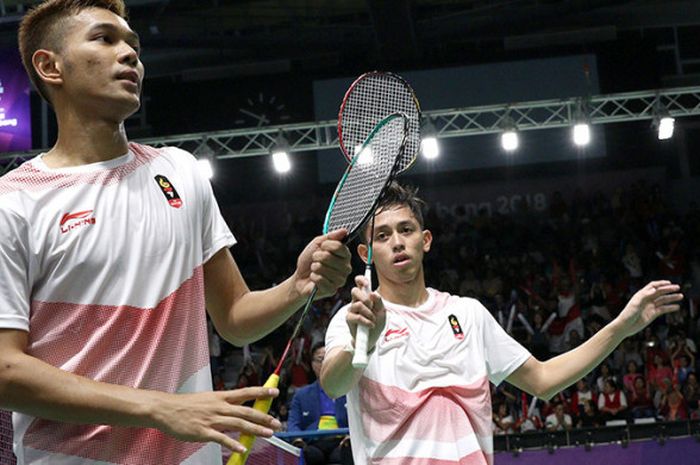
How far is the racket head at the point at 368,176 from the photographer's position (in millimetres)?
3051

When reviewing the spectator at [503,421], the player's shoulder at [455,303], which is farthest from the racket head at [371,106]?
the spectator at [503,421]

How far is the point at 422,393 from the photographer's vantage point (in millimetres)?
3873

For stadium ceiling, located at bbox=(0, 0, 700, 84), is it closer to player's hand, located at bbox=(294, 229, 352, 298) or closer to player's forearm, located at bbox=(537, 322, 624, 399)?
player's forearm, located at bbox=(537, 322, 624, 399)

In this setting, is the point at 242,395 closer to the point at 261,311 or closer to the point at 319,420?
the point at 261,311

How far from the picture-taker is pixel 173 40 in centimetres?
1642

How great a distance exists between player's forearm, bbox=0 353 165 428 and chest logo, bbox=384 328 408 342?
1786 millimetres

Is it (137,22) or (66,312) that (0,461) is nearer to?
(66,312)

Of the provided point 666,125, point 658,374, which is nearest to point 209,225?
point 658,374

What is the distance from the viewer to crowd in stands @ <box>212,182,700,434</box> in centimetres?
1339

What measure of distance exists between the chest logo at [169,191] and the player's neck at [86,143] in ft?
0.46

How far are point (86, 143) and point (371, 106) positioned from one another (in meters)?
1.96

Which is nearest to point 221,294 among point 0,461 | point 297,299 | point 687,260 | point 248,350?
point 297,299

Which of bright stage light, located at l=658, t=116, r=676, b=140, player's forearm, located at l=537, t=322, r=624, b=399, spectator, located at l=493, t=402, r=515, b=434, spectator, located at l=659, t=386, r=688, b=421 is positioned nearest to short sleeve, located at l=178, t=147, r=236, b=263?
player's forearm, located at l=537, t=322, r=624, b=399

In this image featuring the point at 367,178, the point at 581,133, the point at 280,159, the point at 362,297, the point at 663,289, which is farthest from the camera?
the point at 280,159
